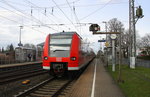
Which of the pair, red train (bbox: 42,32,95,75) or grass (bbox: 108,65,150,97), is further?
red train (bbox: 42,32,95,75)

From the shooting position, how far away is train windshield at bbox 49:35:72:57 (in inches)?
454

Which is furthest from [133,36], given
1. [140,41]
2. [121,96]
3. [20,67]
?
[140,41]

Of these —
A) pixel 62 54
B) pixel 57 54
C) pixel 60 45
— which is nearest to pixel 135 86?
pixel 62 54

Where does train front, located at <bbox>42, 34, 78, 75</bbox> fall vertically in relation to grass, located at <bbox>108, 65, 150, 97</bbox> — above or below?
above

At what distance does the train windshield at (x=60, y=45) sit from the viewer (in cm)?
1153

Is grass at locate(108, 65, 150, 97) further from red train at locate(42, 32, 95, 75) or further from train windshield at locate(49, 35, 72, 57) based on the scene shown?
train windshield at locate(49, 35, 72, 57)

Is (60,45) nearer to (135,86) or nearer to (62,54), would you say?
(62,54)

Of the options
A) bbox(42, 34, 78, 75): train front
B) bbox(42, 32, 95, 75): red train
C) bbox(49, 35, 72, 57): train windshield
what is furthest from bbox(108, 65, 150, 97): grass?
bbox(49, 35, 72, 57): train windshield

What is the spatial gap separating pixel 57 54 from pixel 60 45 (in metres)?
0.64

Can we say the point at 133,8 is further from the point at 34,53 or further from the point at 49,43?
the point at 34,53

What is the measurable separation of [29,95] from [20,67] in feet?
47.3

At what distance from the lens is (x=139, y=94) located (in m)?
7.45

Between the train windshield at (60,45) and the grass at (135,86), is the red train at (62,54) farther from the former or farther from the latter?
the grass at (135,86)

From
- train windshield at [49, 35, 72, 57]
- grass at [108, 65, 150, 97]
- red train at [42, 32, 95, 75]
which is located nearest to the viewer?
grass at [108, 65, 150, 97]
